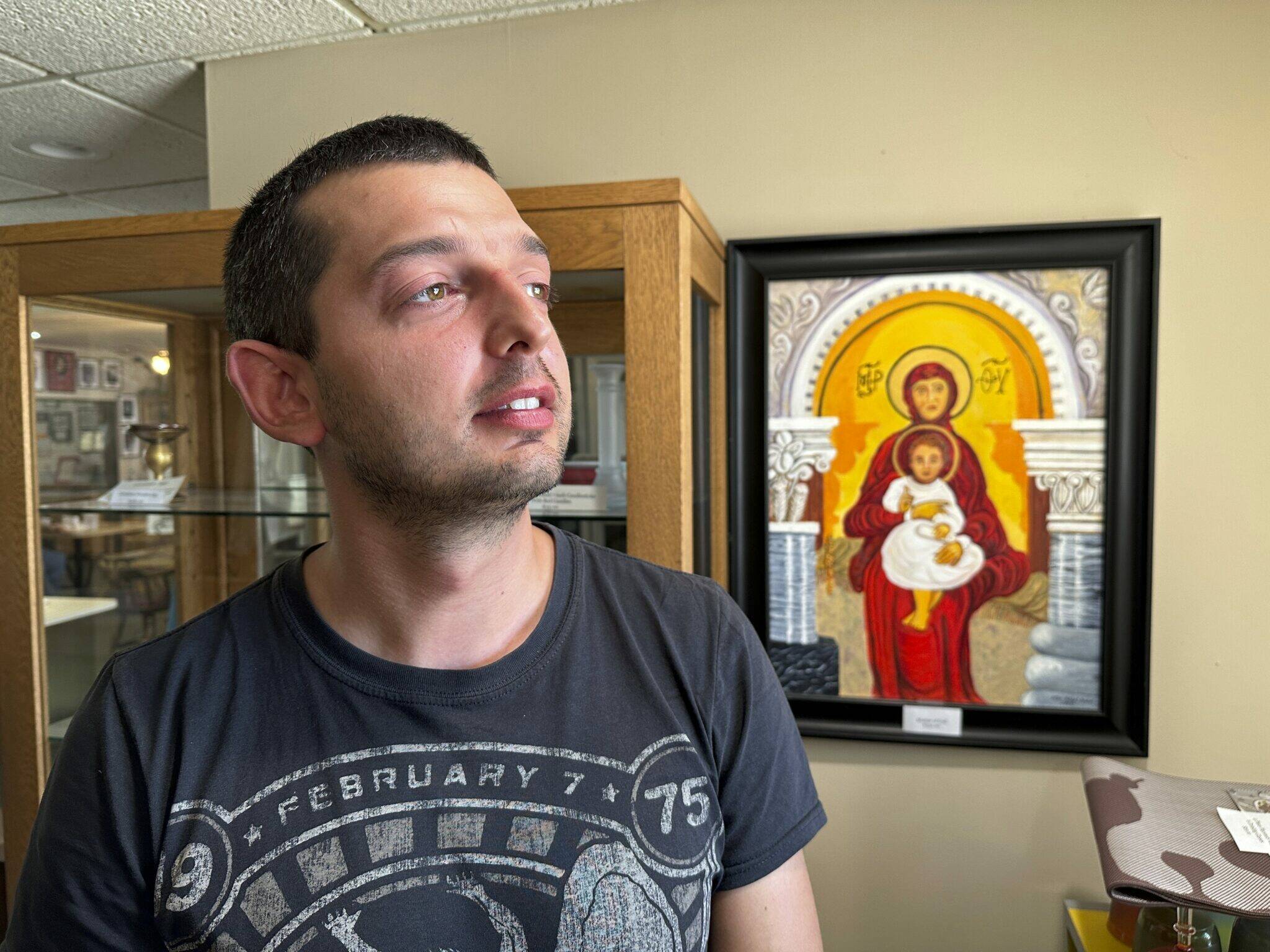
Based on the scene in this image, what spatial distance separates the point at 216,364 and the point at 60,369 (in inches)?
12.1

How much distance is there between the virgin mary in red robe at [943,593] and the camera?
1595mm

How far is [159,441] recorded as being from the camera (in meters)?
1.62

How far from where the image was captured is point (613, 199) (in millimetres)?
1272

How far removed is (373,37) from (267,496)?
0.95 m

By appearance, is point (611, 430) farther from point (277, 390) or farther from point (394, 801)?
point (394, 801)

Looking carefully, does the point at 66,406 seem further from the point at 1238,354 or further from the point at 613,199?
the point at 1238,354

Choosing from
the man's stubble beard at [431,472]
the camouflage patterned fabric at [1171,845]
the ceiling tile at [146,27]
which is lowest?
the camouflage patterned fabric at [1171,845]

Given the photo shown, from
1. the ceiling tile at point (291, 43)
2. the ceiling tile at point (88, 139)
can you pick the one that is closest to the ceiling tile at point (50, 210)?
the ceiling tile at point (88, 139)

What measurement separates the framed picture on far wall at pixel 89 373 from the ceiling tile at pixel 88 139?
29.8 inches

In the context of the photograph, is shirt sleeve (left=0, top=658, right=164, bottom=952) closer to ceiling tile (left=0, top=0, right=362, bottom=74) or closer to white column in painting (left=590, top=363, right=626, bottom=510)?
white column in painting (left=590, top=363, right=626, bottom=510)

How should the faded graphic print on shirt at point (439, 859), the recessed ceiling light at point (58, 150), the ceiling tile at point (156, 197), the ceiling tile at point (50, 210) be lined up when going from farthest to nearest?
1. the ceiling tile at point (50, 210)
2. the ceiling tile at point (156, 197)
3. the recessed ceiling light at point (58, 150)
4. the faded graphic print on shirt at point (439, 859)

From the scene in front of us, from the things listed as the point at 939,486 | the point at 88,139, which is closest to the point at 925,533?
the point at 939,486

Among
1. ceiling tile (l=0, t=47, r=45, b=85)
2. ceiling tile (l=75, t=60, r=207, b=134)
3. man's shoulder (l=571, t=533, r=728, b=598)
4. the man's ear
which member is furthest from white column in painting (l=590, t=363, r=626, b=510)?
ceiling tile (l=0, t=47, r=45, b=85)

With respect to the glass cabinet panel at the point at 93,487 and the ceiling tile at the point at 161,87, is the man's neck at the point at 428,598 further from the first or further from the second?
the ceiling tile at the point at 161,87
